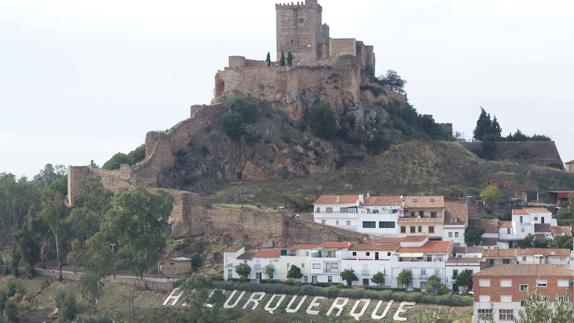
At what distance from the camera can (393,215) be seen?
77875 mm

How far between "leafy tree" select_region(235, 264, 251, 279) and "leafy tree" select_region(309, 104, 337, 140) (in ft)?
Result: 68.7

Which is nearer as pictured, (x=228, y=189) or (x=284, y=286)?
(x=284, y=286)

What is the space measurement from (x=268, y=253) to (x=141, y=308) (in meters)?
7.84

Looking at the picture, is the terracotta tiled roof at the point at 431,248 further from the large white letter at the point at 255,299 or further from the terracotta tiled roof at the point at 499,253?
the large white letter at the point at 255,299

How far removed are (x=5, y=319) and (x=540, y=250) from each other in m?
29.2

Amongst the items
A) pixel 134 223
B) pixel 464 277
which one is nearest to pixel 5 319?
pixel 134 223

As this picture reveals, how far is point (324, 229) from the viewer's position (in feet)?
254

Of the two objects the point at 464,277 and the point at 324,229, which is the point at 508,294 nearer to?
the point at 464,277

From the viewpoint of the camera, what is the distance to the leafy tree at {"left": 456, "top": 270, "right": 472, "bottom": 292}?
68062 mm

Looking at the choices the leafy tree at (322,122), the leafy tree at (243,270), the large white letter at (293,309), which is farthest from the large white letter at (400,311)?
the leafy tree at (322,122)

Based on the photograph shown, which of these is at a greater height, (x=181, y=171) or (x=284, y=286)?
(x=181, y=171)

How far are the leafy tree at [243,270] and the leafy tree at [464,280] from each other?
11.8 metres

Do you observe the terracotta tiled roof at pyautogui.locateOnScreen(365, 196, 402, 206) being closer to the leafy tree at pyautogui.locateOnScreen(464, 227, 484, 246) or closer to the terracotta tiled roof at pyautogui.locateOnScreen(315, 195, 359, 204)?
the terracotta tiled roof at pyautogui.locateOnScreen(315, 195, 359, 204)

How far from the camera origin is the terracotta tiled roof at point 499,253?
70438mm
